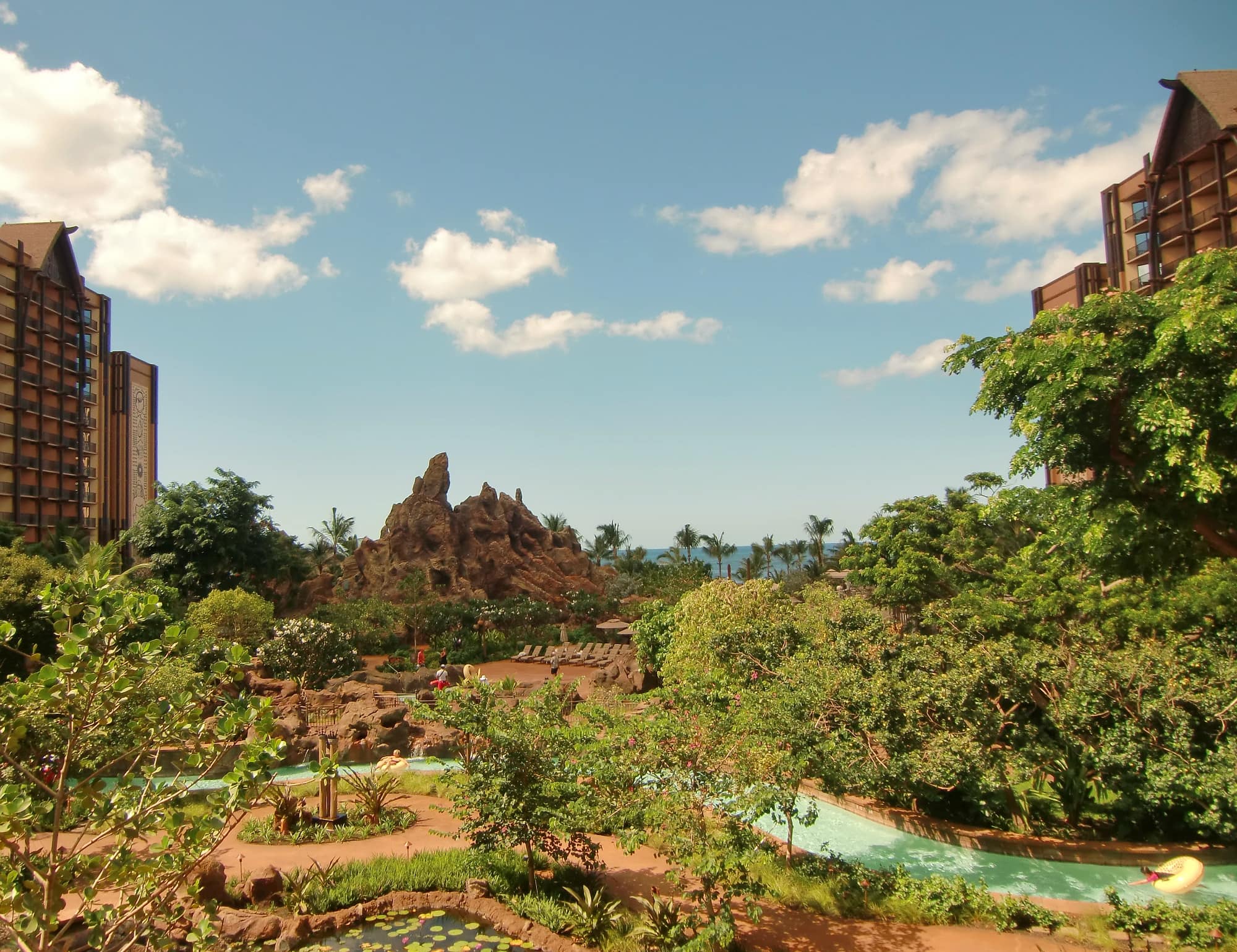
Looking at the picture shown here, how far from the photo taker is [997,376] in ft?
36.5

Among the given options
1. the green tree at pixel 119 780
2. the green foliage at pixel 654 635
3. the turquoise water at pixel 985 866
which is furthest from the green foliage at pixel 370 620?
the green tree at pixel 119 780

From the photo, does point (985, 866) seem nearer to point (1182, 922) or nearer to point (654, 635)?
point (1182, 922)

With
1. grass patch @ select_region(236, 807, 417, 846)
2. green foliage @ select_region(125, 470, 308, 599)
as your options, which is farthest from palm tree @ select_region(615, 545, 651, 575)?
grass patch @ select_region(236, 807, 417, 846)

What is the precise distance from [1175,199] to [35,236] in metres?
50.8

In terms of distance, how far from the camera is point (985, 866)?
35.7 ft

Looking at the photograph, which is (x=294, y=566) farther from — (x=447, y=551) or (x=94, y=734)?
(x=94, y=734)

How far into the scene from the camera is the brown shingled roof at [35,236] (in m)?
36.6

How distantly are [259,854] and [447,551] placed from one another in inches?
1309

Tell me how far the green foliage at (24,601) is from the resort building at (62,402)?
1765 centimetres

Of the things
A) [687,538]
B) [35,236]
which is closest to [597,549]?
[687,538]

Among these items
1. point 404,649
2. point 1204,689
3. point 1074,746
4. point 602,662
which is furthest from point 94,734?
point 404,649

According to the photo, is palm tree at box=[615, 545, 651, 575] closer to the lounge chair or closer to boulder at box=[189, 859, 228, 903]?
the lounge chair

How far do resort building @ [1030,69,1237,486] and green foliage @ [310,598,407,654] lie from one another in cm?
2665

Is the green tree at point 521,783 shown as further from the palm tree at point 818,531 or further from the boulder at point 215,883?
the palm tree at point 818,531
